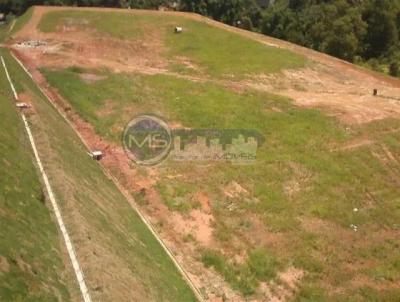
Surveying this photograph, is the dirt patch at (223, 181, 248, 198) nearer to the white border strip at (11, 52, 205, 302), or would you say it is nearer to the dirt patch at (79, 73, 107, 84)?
the white border strip at (11, 52, 205, 302)

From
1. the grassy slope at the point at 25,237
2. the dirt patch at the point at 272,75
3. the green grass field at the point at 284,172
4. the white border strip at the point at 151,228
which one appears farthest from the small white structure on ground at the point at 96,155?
the dirt patch at the point at 272,75

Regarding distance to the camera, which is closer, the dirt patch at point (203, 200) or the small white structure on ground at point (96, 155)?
the dirt patch at point (203, 200)

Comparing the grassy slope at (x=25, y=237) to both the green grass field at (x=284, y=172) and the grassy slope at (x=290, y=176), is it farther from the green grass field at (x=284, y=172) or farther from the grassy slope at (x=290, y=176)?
the green grass field at (x=284, y=172)

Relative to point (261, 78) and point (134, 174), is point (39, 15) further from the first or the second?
point (134, 174)

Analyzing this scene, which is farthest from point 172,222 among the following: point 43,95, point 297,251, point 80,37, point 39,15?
point 39,15

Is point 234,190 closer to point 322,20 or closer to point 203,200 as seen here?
point 203,200

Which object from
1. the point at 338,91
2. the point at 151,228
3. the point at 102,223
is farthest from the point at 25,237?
the point at 338,91
